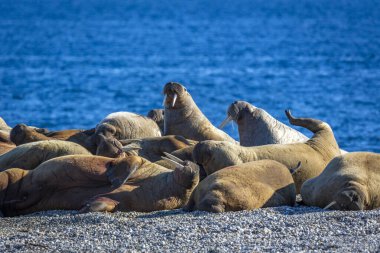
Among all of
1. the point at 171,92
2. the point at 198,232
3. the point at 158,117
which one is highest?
the point at 171,92

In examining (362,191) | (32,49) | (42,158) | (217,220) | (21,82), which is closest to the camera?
(217,220)

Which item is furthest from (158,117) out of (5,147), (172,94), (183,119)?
(5,147)

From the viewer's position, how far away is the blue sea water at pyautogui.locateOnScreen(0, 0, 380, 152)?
36406 millimetres

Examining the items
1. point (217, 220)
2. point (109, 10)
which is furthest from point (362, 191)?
point (109, 10)

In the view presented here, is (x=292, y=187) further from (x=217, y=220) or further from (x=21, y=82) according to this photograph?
(x=21, y=82)

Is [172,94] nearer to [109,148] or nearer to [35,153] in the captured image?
[109,148]

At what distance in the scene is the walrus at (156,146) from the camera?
11312mm

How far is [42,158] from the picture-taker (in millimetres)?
10617

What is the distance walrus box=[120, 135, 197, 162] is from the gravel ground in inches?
87.3

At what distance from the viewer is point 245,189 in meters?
9.23

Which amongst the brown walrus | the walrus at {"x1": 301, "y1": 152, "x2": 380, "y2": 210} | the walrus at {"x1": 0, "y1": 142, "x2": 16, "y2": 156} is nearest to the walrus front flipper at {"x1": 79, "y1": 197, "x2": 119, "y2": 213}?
the walrus at {"x1": 301, "y1": 152, "x2": 380, "y2": 210}

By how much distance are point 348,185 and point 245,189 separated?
95cm

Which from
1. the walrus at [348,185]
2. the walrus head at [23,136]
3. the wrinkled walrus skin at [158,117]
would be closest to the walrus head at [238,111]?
the wrinkled walrus skin at [158,117]

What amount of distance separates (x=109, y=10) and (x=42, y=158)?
5856 inches
